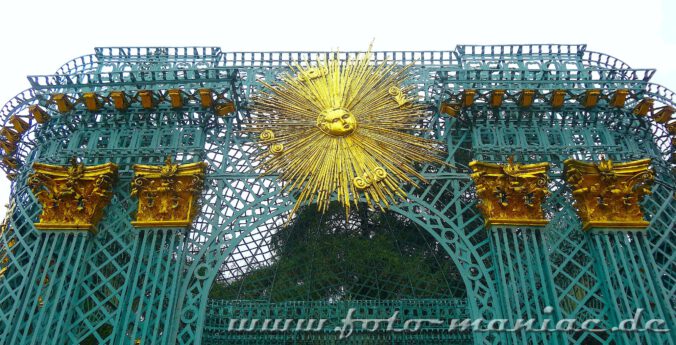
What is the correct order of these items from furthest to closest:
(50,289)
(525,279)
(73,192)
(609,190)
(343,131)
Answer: (343,131), (73,192), (609,190), (525,279), (50,289)

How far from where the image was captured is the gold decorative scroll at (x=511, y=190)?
901 centimetres

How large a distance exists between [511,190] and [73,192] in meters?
6.68

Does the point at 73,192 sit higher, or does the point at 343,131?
the point at 343,131

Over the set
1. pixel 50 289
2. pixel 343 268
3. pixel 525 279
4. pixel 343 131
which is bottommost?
pixel 50 289

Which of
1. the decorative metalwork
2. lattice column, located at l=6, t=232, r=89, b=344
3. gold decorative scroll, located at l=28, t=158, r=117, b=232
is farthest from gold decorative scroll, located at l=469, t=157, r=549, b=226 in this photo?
lattice column, located at l=6, t=232, r=89, b=344

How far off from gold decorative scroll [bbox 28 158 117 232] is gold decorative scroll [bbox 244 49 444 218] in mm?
2458

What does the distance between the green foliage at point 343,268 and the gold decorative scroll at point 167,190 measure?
130 inches

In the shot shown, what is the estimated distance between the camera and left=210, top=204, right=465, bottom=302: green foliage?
12094 mm

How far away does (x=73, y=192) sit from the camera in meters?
9.17

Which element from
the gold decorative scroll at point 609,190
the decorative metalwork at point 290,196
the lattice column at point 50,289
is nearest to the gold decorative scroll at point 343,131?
the decorative metalwork at point 290,196

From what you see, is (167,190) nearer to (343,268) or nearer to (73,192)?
(73,192)

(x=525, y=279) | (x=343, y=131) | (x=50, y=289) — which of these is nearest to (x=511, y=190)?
(x=525, y=279)

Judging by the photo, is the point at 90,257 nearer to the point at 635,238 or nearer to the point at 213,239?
the point at 213,239

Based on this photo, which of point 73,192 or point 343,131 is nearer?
point 73,192
